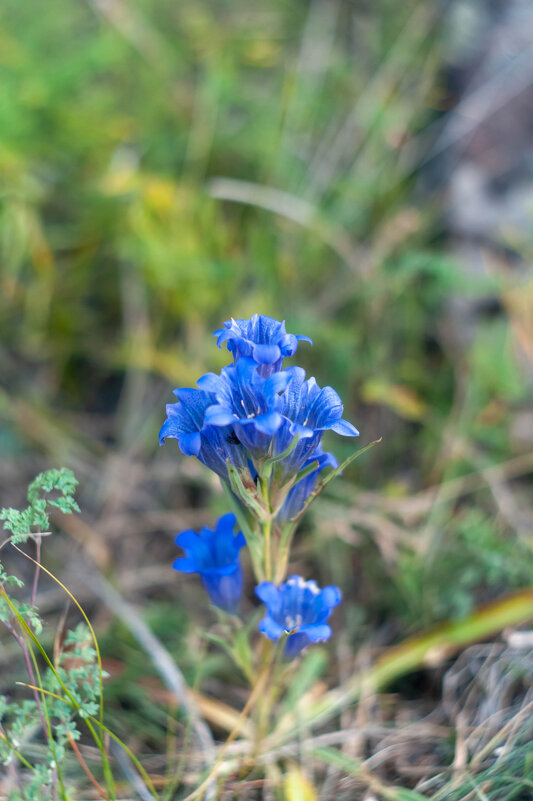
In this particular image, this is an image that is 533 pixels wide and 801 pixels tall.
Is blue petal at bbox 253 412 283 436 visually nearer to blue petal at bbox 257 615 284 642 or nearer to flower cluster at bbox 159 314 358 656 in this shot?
flower cluster at bbox 159 314 358 656

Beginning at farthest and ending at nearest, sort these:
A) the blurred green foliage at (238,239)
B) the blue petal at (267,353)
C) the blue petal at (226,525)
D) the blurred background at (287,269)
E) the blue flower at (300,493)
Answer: the blurred green foliage at (238,239) → the blurred background at (287,269) → the blue petal at (226,525) → the blue flower at (300,493) → the blue petal at (267,353)

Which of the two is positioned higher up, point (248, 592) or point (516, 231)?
point (516, 231)

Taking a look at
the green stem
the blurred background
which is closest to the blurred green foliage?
the blurred background

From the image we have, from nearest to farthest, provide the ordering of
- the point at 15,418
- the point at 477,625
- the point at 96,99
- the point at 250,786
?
the point at 250,786 < the point at 477,625 < the point at 15,418 < the point at 96,99

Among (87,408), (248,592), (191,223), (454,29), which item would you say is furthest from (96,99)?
(248,592)

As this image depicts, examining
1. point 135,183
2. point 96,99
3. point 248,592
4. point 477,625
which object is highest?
point 96,99

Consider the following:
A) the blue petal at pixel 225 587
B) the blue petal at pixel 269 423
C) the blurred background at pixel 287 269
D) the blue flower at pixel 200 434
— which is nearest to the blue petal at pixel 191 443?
the blue flower at pixel 200 434

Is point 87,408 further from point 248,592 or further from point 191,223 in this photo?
point 248,592

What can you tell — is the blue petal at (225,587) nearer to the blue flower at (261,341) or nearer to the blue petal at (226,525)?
the blue petal at (226,525)
